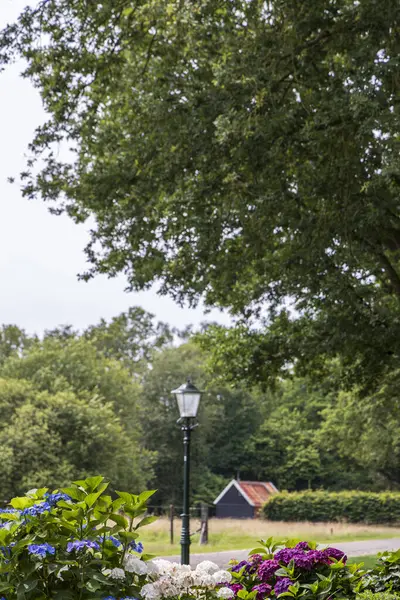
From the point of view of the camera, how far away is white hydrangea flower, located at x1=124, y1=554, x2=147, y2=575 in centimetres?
427

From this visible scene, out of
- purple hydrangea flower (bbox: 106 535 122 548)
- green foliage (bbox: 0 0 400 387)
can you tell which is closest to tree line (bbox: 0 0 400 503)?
green foliage (bbox: 0 0 400 387)

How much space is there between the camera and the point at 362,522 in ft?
116

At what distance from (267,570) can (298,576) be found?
214 mm

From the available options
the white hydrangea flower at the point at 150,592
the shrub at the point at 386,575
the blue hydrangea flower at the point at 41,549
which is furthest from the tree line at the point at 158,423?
the blue hydrangea flower at the point at 41,549

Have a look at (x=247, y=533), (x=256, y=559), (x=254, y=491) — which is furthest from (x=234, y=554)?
(x=254, y=491)

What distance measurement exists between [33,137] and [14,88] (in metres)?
1.10

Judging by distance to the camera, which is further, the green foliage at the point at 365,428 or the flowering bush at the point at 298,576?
the green foliage at the point at 365,428

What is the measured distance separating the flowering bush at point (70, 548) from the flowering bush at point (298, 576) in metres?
0.89

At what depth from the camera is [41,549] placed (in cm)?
393

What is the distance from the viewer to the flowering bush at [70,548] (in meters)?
4.03

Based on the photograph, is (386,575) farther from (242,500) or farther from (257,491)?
(257,491)

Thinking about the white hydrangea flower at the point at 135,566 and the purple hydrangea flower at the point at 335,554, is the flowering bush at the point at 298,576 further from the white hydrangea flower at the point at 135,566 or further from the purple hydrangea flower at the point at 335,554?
the white hydrangea flower at the point at 135,566

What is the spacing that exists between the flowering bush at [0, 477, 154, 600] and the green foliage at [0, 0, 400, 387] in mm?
4992

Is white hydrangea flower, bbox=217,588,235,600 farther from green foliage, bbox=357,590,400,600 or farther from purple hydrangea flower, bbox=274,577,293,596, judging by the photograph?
green foliage, bbox=357,590,400,600
